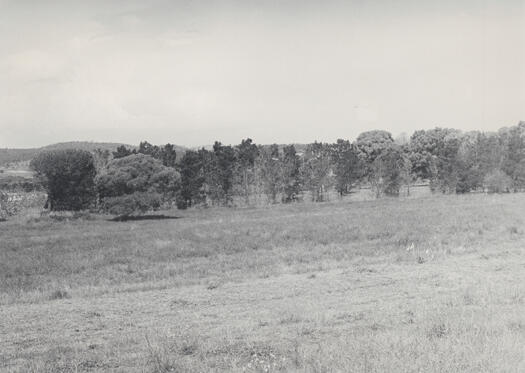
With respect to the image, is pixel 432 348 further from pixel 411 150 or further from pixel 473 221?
pixel 411 150

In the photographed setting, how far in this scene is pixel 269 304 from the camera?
13.1m

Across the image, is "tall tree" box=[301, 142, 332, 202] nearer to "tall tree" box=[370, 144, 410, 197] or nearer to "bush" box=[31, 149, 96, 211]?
"tall tree" box=[370, 144, 410, 197]

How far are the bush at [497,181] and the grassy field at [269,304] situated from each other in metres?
50.4

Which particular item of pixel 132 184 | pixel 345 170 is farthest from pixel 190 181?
pixel 345 170

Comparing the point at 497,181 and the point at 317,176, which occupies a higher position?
the point at 317,176

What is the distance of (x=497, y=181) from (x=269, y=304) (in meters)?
70.8

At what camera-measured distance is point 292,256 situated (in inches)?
922

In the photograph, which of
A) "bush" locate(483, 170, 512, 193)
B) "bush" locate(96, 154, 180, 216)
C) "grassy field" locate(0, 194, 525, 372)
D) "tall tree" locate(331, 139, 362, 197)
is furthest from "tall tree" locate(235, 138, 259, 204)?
"grassy field" locate(0, 194, 525, 372)

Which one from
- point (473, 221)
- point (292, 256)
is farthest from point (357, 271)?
point (473, 221)

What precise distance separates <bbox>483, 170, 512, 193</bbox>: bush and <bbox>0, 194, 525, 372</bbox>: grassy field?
50449mm

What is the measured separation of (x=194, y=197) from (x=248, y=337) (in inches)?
2594

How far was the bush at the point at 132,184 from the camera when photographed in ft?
174

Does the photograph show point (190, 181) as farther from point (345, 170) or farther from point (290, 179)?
point (345, 170)

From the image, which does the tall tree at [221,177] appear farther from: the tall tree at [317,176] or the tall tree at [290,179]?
the tall tree at [317,176]
